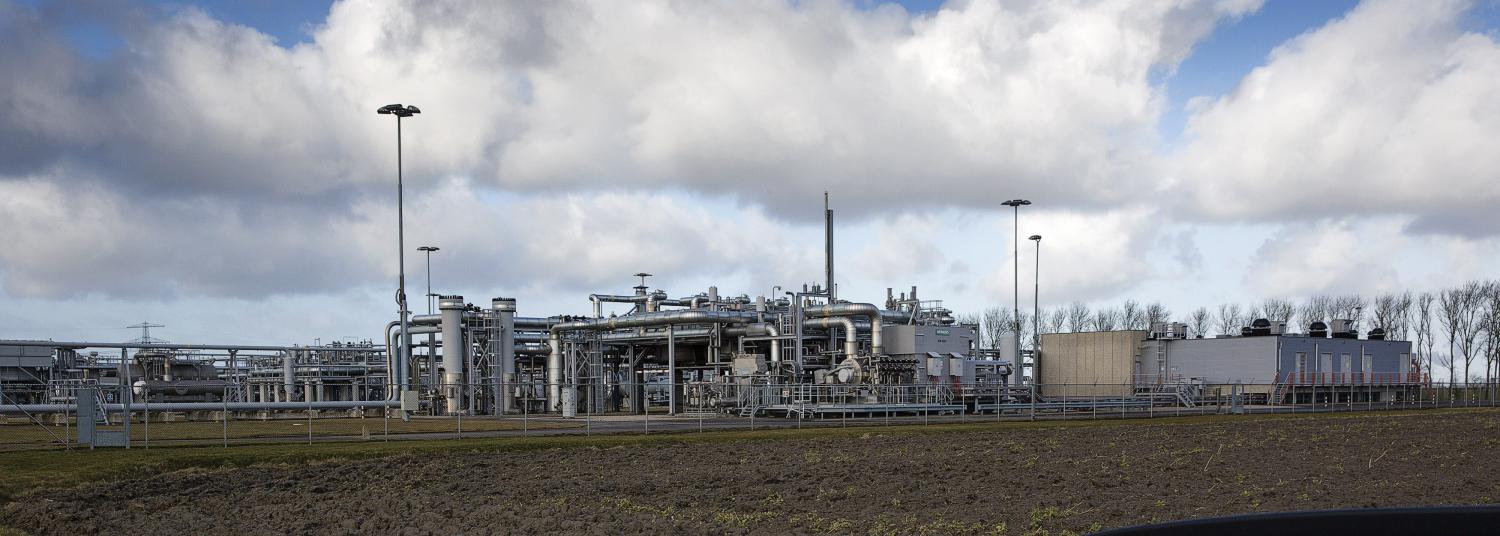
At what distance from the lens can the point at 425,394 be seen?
61625 millimetres

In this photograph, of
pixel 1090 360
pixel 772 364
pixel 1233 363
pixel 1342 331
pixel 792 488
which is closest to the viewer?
pixel 792 488

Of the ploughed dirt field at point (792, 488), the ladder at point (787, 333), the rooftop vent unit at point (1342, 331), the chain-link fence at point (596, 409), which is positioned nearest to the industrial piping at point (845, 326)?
the ladder at point (787, 333)

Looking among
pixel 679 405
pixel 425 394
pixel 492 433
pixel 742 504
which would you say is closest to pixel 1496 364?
pixel 679 405

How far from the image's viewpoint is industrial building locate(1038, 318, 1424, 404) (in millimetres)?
68312

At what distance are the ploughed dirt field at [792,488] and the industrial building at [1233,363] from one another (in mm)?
37055

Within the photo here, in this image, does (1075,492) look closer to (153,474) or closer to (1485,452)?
(1485,452)

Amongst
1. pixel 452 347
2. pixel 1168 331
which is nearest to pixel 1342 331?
pixel 1168 331

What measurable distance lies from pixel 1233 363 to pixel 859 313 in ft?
81.1

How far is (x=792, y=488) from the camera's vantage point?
68.1 feet

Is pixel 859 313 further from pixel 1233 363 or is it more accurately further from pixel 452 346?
pixel 1233 363

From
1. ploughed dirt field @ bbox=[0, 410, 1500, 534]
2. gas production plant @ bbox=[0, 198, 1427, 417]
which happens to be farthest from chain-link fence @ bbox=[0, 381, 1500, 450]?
ploughed dirt field @ bbox=[0, 410, 1500, 534]

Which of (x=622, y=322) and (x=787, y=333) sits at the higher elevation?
(x=622, y=322)

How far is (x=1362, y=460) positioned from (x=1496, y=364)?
9915 cm

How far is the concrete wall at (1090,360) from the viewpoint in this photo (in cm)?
7169
